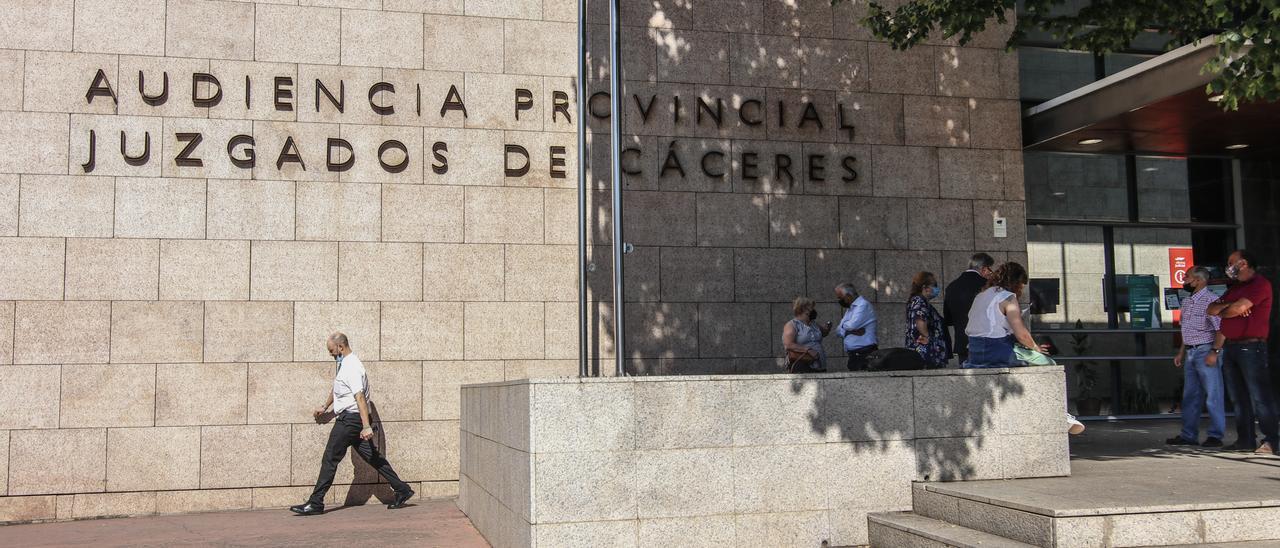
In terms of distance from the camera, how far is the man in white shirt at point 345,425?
10.4 m

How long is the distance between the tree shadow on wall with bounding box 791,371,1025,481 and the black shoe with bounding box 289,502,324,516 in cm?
520

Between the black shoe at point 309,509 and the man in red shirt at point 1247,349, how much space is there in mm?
8532

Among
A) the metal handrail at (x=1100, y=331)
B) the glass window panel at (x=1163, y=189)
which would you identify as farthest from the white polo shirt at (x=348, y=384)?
the glass window panel at (x=1163, y=189)

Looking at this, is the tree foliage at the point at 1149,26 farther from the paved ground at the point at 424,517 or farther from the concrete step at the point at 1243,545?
the concrete step at the point at 1243,545

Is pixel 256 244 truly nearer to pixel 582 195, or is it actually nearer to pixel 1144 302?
pixel 582 195

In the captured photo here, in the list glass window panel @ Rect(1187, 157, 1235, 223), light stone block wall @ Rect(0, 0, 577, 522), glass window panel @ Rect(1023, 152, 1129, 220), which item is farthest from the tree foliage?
light stone block wall @ Rect(0, 0, 577, 522)

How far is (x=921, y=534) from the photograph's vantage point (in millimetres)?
7156

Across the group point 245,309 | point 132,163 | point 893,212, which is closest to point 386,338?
point 245,309

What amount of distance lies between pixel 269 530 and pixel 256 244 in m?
3.07

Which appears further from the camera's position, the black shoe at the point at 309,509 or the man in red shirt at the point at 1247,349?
the black shoe at the point at 309,509

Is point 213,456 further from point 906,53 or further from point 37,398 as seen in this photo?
point 906,53

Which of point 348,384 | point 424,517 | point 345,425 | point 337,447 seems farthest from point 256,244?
point 424,517

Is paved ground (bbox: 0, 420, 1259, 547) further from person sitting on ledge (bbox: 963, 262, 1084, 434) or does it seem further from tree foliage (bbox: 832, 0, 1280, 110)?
tree foliage (bbox: 832, 0, 1280, 110)

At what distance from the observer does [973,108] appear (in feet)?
43.3
